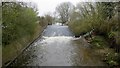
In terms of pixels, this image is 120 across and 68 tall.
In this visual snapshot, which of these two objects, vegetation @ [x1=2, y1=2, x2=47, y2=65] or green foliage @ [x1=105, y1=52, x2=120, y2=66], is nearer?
green foliage @ [x1=105, y1=52, x2=120, y2=66]

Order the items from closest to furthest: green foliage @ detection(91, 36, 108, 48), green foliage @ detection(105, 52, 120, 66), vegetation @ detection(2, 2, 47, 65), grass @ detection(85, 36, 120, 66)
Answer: green foliage @ detection(105, 52, 120, 66) < grass @ detection(85, 36, 120, 66) < vegetation @ detection(2, 2, 47, 65) < green foliage @ detection(91, 36, 108, 48)

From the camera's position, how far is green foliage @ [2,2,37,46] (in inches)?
468

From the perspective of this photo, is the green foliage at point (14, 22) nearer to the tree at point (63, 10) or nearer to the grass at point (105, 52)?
the grass at point (105, 52)

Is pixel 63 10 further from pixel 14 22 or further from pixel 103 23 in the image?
pixel 14 22

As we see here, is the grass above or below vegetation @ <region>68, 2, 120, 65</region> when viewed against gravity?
below

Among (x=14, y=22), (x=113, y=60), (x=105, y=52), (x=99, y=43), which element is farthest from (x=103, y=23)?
(x=14, y=22)

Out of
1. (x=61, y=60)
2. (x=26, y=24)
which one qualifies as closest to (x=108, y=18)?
(x=26, y=24)

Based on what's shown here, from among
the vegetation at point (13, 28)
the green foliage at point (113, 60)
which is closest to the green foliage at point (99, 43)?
the green foliage at point (113, 60)

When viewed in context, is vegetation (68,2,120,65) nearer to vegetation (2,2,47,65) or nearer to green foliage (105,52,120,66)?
green foliage (105,52,120,66)

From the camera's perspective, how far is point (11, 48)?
13.7 m

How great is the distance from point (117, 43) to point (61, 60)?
3.77 m

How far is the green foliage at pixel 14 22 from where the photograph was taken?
468 inches

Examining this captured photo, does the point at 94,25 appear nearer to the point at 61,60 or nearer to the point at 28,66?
the point at 61,60

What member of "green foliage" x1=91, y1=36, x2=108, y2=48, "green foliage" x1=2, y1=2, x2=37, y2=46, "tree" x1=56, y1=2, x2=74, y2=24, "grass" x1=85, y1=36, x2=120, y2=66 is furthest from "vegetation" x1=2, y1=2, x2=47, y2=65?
"tree" x1=56, y1=2, x2=74, y2=24
